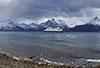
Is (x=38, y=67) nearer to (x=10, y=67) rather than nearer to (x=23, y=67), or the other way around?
(x=23, y=67)

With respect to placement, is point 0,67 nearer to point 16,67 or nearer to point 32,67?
point 16,67

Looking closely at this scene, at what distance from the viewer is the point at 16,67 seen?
28109 millimetres

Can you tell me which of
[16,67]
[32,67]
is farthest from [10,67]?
[32,67]

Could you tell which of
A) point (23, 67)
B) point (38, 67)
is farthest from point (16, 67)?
point (38, 67)

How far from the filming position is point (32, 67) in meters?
29.4

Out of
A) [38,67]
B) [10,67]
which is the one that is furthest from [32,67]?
[10,67]

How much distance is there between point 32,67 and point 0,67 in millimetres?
4438

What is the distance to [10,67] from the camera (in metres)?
27.5

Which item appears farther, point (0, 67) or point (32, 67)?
point (32, 67)

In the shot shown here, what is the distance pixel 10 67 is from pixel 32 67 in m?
3.24

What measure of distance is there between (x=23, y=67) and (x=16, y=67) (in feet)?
3.02

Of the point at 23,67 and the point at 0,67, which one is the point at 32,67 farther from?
the point at 0,67

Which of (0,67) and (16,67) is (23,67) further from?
(0,67)

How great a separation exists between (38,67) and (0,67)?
207 inches
